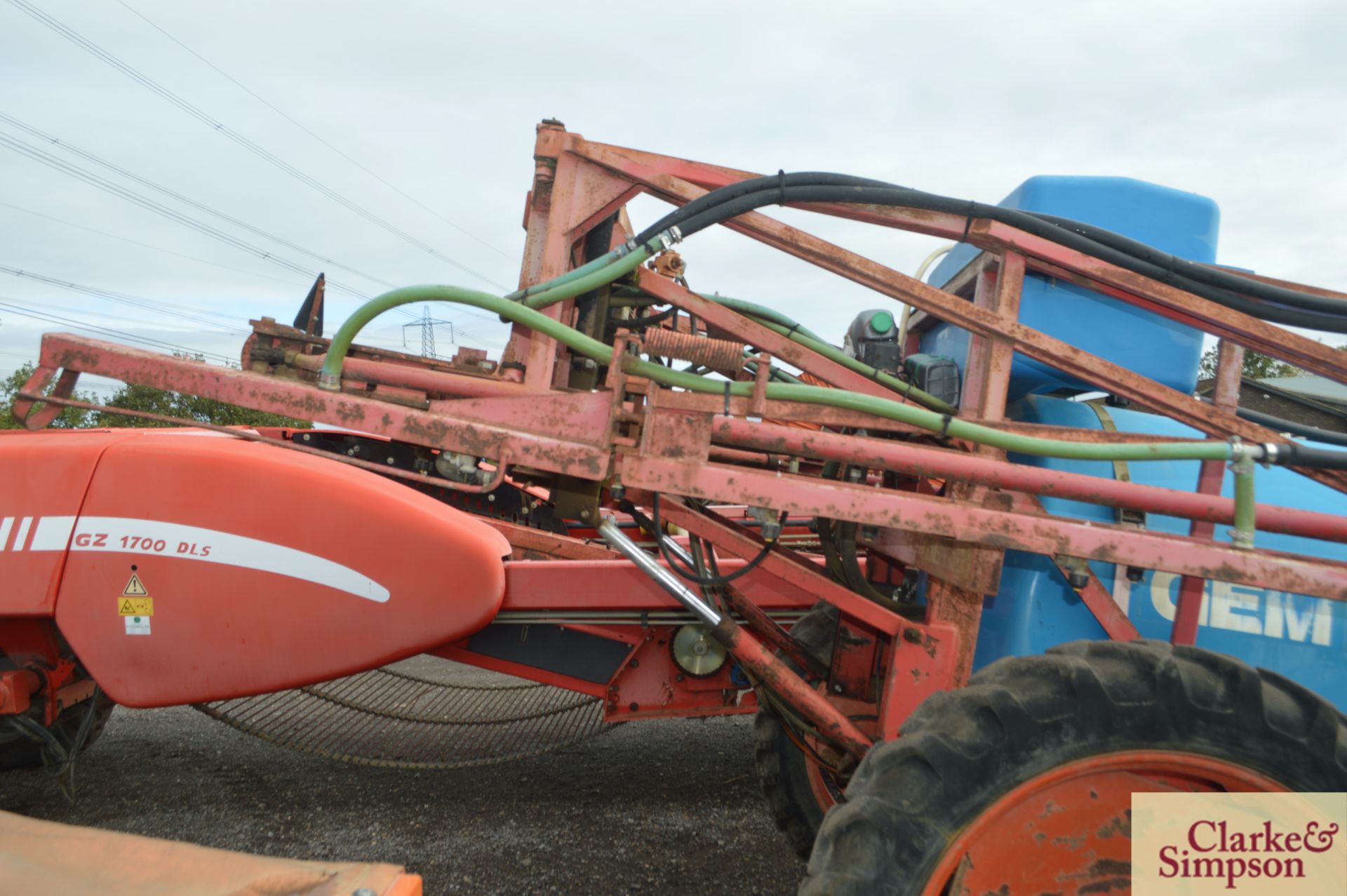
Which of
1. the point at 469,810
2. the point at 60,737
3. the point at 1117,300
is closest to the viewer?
the point at 1117,300

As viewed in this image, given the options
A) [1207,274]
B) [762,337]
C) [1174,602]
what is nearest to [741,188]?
[762,337]

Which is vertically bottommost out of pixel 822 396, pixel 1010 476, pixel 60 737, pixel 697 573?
pixel 60 737

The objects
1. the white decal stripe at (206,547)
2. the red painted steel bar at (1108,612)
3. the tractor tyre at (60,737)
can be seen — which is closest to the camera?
the red painted steel bar at (1108,612)

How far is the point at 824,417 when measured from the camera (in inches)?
72.7

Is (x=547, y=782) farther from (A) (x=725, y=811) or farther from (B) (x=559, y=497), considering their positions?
(B) (x=559, y=497)

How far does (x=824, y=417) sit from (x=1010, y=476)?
426mm

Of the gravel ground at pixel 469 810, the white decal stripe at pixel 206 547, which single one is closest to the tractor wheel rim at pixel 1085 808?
the gravel ground at pixel 469 810

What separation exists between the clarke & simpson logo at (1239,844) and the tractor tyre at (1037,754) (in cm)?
5

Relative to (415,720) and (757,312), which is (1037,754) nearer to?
(757,312)

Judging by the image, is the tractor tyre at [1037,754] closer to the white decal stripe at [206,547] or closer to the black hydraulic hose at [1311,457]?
the black hydraulic hose at [1311,457]

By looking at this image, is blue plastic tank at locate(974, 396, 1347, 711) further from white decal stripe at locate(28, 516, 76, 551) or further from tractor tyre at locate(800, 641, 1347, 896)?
white decal stripe at locate(28, 516, 76, 551)

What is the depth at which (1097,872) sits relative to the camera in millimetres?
1599

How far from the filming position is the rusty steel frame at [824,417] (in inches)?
63.0

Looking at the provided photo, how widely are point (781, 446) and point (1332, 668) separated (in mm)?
1532
